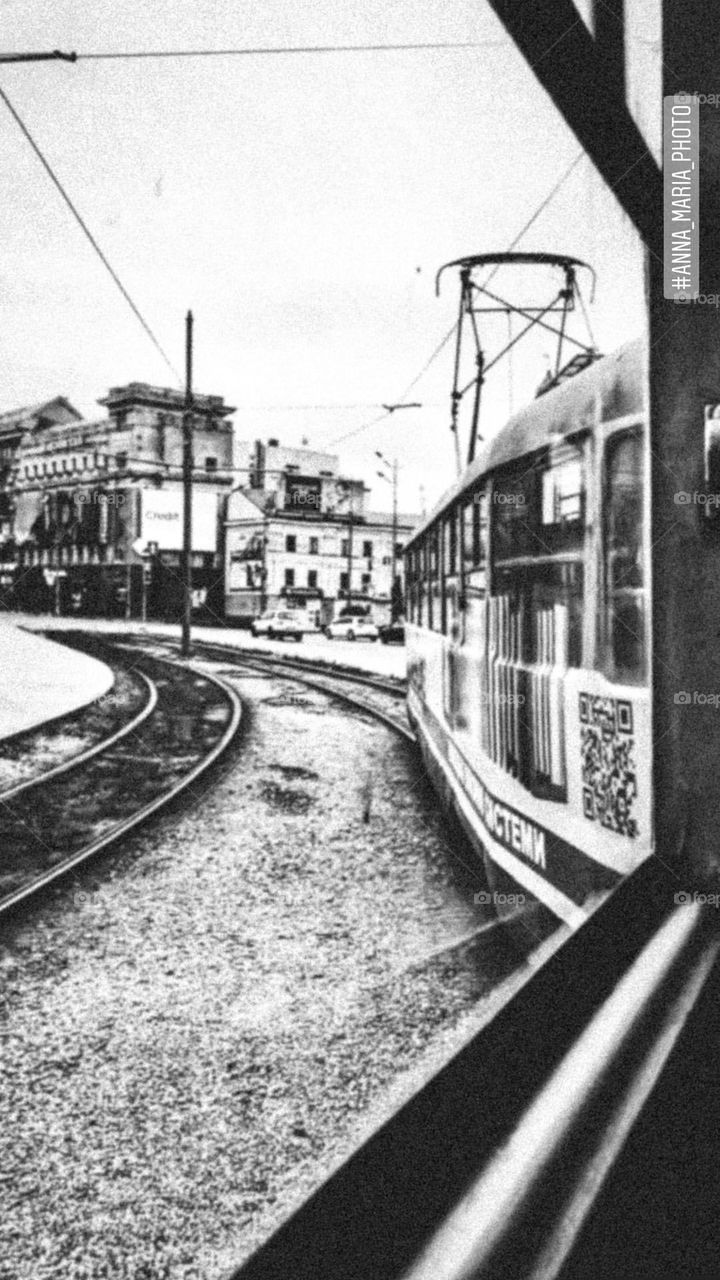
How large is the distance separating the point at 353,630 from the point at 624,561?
141 feet

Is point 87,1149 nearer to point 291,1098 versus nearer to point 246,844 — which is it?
point 291,1098

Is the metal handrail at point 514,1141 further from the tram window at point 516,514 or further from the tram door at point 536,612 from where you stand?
the tram window at point 516,514

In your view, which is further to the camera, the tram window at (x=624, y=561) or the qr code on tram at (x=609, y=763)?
the tram window at (x=624, y=561)

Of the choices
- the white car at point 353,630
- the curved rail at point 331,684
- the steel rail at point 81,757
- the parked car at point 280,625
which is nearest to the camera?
the steel rail at point 81,757

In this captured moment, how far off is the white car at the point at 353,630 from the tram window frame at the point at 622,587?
140ft

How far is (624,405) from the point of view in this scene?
3.74 metres

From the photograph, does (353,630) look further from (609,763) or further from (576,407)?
(609,763)

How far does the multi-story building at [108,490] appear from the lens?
1970 cm

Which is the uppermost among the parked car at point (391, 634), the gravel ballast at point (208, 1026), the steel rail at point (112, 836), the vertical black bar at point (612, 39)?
the vertical black bar at point (612, 39)

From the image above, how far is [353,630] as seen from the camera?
4656 centimetres

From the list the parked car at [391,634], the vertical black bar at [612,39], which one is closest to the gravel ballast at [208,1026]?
the vertical black bar at [612,39]

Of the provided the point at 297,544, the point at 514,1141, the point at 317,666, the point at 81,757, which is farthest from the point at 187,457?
the point at 297,544

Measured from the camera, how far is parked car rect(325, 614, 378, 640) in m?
46.6

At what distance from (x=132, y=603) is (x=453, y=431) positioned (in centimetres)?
3703
